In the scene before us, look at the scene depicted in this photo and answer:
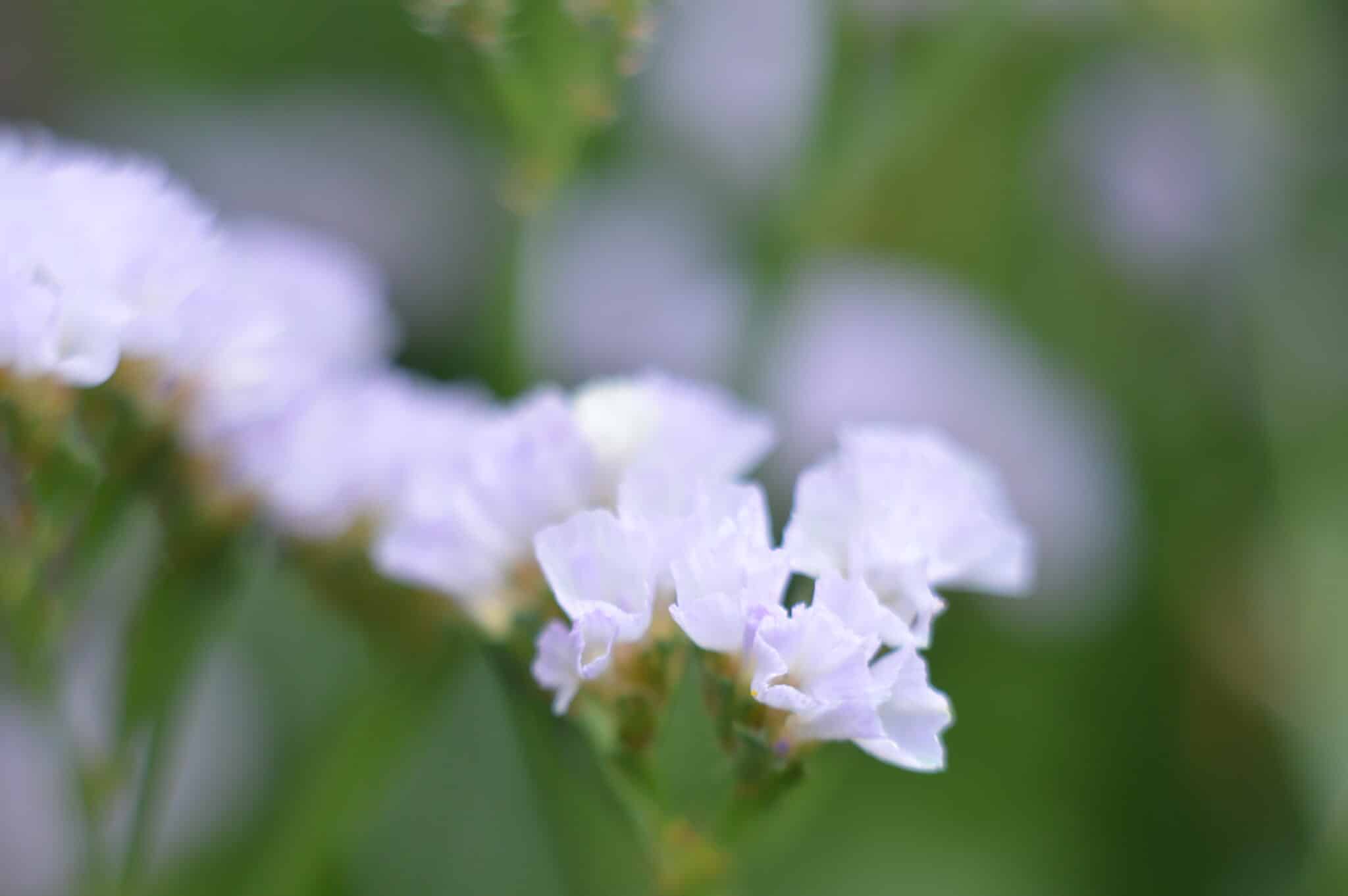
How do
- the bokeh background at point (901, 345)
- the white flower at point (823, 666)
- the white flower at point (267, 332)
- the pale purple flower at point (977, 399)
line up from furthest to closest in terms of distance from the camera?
the pale purple flower at point (977, 399) < the bokeh background at point (901, 345) < the white flower at point (267, 332) < the white flower at point (823, 666)

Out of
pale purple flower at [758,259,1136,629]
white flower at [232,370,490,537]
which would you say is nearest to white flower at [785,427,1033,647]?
white flower at [232,370,490,537]

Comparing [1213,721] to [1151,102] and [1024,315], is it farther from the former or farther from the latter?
[1151,102]

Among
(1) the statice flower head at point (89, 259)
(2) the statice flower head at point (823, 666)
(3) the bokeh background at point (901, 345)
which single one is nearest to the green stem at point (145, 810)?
(3) the bokeh background at point (901, 345)

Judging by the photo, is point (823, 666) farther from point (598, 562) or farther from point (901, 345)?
point (901, 345)

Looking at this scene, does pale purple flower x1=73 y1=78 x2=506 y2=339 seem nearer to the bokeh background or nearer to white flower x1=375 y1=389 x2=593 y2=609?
the bokeh background

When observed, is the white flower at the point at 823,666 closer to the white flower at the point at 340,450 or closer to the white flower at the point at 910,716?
the white flower at the point at 910,716

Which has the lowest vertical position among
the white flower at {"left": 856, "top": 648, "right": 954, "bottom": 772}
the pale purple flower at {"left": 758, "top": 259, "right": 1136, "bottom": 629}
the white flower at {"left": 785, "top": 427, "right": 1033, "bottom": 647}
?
A: the pale purple flower at {"left": 758, "top": 259, "right": 1136, "bottom": 629}

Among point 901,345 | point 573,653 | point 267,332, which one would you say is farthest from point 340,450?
point 901,345

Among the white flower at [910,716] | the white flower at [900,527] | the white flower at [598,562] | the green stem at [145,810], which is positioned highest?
the white flower at [900,527]
